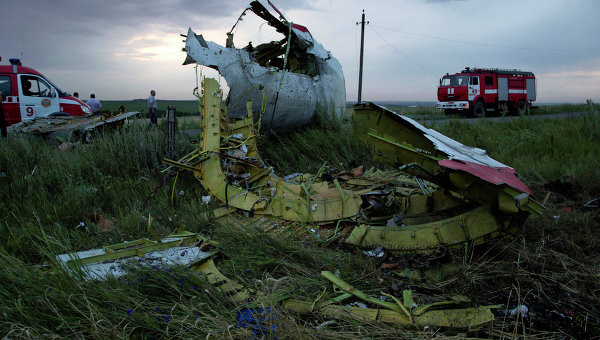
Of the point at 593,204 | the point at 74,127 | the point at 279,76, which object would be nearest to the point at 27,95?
the point at 74,127

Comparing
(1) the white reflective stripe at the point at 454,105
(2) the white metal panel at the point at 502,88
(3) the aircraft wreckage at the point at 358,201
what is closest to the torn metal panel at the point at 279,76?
(3) the aircraft wreckage at the point at 358,201

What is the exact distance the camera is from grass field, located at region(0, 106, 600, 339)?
192 cm

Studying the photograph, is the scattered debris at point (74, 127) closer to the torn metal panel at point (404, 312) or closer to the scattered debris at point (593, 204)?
the torn metal panel at point (404, 312)

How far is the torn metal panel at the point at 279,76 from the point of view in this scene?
17.2 feet

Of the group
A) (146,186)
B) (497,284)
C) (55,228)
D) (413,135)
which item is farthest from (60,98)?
(497,284)

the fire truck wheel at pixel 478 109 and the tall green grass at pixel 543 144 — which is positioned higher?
the fire truck wheel at pixel 478 109

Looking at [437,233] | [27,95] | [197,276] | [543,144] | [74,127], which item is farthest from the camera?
[27,95]

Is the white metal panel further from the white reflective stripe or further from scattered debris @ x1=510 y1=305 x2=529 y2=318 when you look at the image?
scattered debris @ x1=510 y1=305 x2=529 y2=318

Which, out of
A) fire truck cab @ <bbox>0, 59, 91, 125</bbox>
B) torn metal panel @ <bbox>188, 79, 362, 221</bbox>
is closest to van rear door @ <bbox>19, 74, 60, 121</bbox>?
fire truck cab @ <bbox>0, 59, 91, 125</bbox>

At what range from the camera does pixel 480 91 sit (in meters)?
18.8

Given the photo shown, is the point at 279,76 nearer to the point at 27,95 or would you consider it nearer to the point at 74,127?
the point at 74,127

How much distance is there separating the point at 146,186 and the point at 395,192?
338cm

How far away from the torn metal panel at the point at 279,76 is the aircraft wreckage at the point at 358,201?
0.09 feet

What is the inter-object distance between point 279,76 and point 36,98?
9935mm
